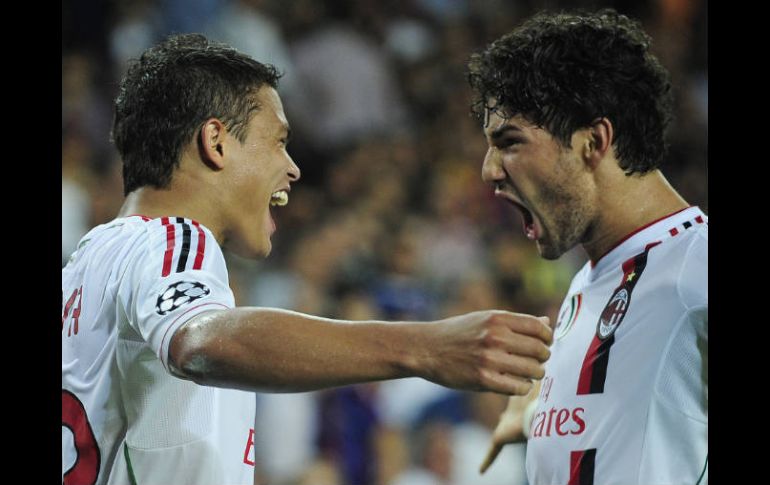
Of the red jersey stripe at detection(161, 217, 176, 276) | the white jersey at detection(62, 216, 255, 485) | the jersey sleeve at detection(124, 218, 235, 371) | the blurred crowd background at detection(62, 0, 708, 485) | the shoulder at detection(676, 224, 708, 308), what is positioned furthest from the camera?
the blurred crowd background at detection(62, 0, 708, 485)

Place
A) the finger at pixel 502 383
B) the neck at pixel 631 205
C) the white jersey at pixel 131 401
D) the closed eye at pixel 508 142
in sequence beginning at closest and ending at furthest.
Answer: the finger at pixel 502 383 → the white jersey at pixel 131 401 → the neck at pixel 631 205 → the closed eye at pixel 508 142

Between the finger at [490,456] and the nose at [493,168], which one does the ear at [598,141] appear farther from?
the finger at [490,456]

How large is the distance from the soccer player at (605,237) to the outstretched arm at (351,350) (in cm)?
94

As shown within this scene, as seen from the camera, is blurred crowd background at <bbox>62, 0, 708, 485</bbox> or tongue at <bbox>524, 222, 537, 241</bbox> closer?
tongue at <bbox>524, 222, 537, 241</bbox>

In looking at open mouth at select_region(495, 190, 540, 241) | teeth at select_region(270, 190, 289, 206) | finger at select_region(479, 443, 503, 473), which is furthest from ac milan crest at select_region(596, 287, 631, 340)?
teeth at select_region(270, 190, 289, 206)

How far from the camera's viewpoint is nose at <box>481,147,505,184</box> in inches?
117

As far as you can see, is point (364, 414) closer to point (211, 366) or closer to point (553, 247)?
point (553, 247)

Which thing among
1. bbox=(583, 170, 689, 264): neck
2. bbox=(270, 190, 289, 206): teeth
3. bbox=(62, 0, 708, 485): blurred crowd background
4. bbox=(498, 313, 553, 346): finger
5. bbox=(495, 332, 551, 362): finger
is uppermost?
bbox=(62, 0, 708, 485): blurred crowd background

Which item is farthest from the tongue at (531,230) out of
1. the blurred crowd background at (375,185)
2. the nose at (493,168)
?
the blurred crowd background at (375,185)

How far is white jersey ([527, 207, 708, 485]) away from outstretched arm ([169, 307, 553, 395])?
93 cm

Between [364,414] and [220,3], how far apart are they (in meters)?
3.25

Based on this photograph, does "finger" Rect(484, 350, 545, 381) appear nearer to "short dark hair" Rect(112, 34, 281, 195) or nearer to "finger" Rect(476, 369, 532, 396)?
"finger" Rect(476, 369, 532, 396)

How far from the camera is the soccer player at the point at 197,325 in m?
1.76

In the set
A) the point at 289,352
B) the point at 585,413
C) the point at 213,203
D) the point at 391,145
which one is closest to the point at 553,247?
the point at 585,413
